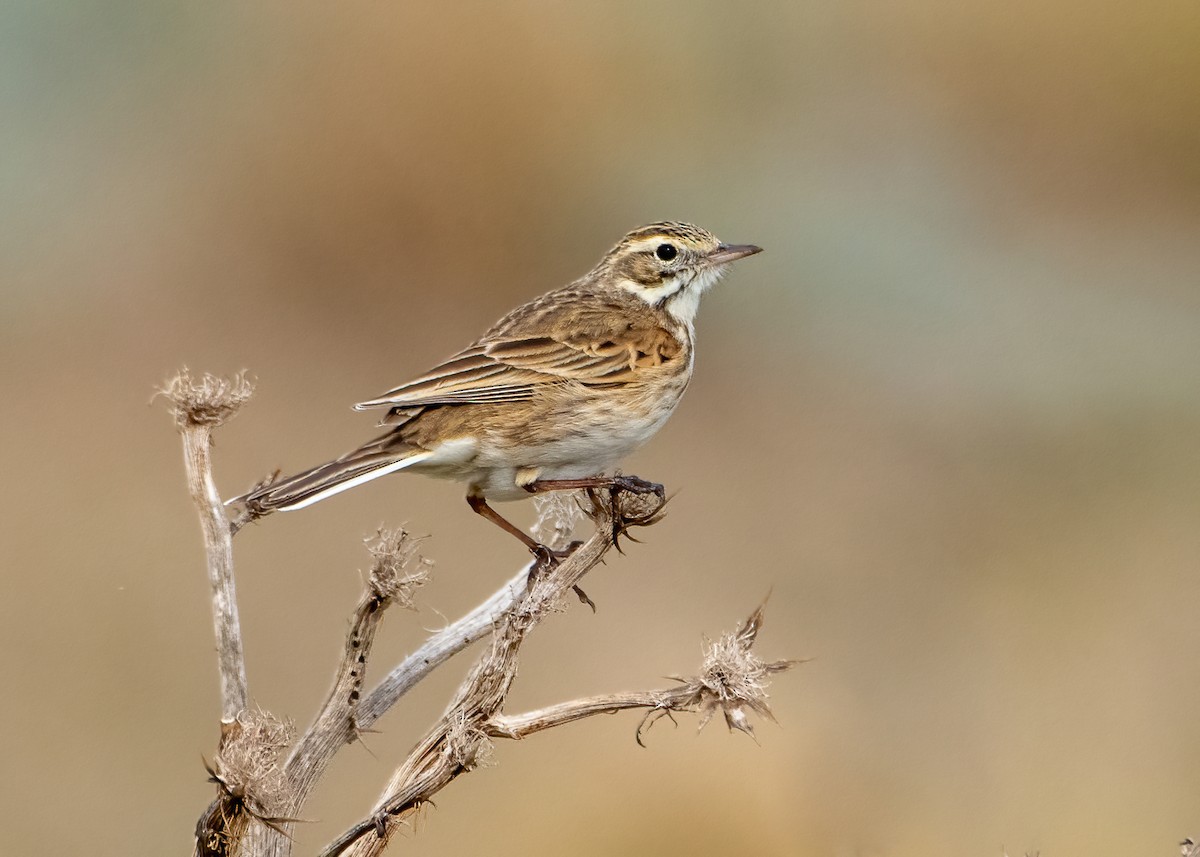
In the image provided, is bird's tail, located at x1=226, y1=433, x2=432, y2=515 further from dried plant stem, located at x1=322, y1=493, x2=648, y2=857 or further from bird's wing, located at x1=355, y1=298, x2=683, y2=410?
dried plant stem, located at x1=322, y1=493, x2=648, y2=857

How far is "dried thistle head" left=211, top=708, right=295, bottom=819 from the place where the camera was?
9.57 ft

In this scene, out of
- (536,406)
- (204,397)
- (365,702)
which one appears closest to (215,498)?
(204,397)

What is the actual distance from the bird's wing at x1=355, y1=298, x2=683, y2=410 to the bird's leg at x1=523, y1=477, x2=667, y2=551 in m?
0.34

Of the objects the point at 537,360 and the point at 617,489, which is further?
the point at 537,360

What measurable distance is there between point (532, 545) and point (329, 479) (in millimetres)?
714

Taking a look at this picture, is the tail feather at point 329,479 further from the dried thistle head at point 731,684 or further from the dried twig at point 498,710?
the dried thistle head at point 731,684

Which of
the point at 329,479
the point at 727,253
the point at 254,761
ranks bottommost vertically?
the point at 254,761

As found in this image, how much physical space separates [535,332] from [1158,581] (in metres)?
5.94

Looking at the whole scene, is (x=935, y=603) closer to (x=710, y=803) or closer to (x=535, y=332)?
(x=710, y=803)

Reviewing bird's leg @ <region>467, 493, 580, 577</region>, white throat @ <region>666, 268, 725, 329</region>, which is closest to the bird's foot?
bird's leg @ <region>467, 493, 580, 577</region>

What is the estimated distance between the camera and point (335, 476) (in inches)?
170

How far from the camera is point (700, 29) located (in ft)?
39.4

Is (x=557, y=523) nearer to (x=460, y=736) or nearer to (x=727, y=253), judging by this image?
(x=460, y=736)

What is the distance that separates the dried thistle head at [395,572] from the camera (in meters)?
3.33
